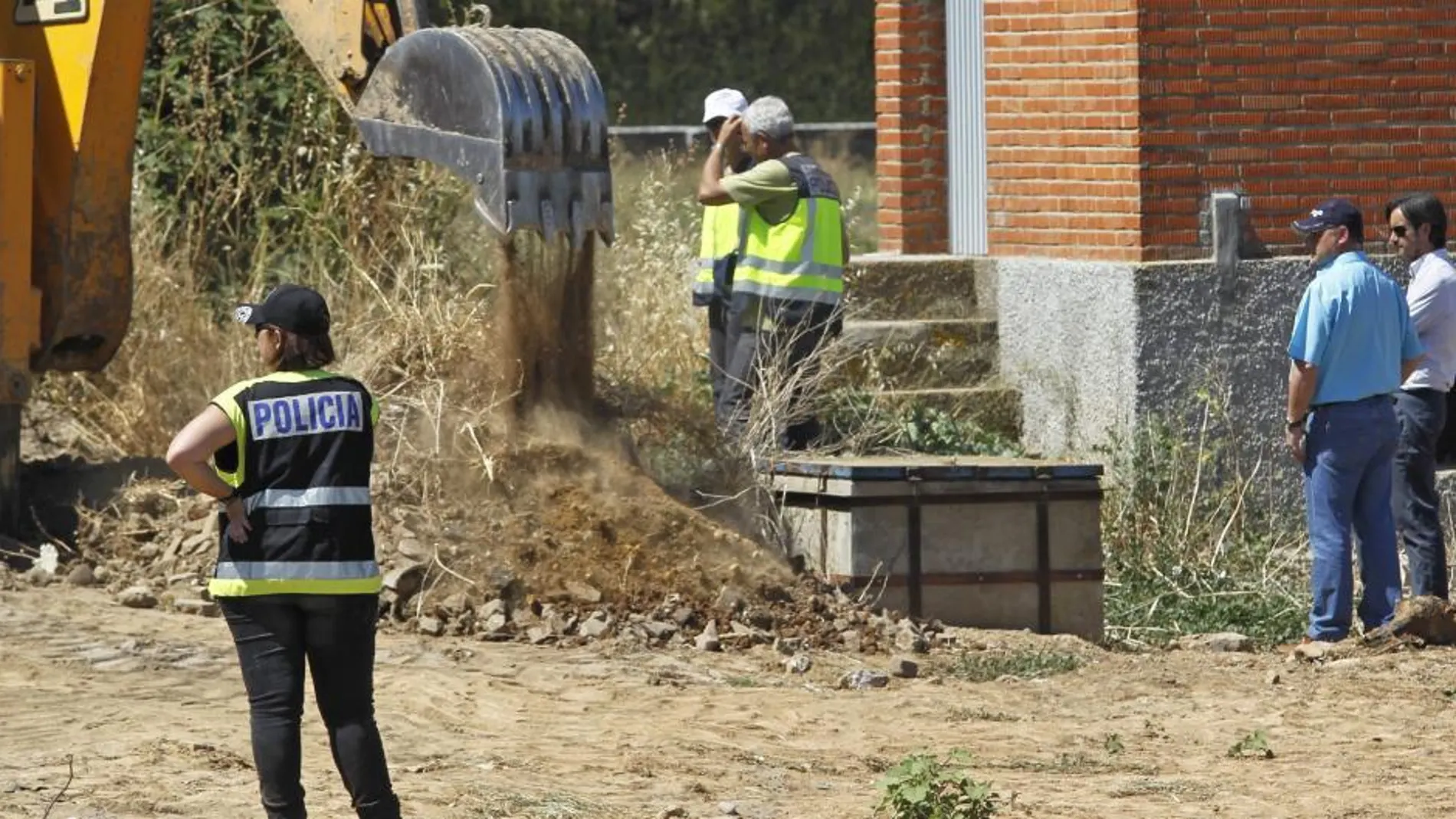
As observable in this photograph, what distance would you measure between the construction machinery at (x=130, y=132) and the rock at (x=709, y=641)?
5.44 ft

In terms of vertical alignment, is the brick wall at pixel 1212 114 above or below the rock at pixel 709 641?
above

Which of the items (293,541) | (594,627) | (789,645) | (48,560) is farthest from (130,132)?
(293,541)

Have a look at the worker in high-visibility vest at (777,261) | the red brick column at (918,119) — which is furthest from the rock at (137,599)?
the red brick column at (918,119)

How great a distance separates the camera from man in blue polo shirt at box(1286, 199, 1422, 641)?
10258mm

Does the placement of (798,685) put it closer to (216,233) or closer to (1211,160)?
(1211,160)

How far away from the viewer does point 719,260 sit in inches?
455

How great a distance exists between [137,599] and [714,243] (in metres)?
3.08

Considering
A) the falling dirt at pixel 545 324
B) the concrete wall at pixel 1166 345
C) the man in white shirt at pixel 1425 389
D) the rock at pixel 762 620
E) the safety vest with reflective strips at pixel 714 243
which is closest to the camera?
the rock at pixel 762 620

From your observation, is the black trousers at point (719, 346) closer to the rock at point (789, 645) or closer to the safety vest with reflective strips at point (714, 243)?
the safety vest with reflective strips at point (714, 243)

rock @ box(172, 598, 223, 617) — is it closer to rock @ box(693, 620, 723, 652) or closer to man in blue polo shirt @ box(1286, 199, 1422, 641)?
rock @ box(693, 620, 723, 652)

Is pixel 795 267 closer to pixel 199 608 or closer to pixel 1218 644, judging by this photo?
pixel 1218 644

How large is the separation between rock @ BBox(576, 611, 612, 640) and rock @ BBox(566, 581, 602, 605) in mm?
117

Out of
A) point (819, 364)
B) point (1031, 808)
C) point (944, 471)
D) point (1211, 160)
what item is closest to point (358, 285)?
point (819, 364)

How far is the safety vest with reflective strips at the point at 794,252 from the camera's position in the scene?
37.1 feet
